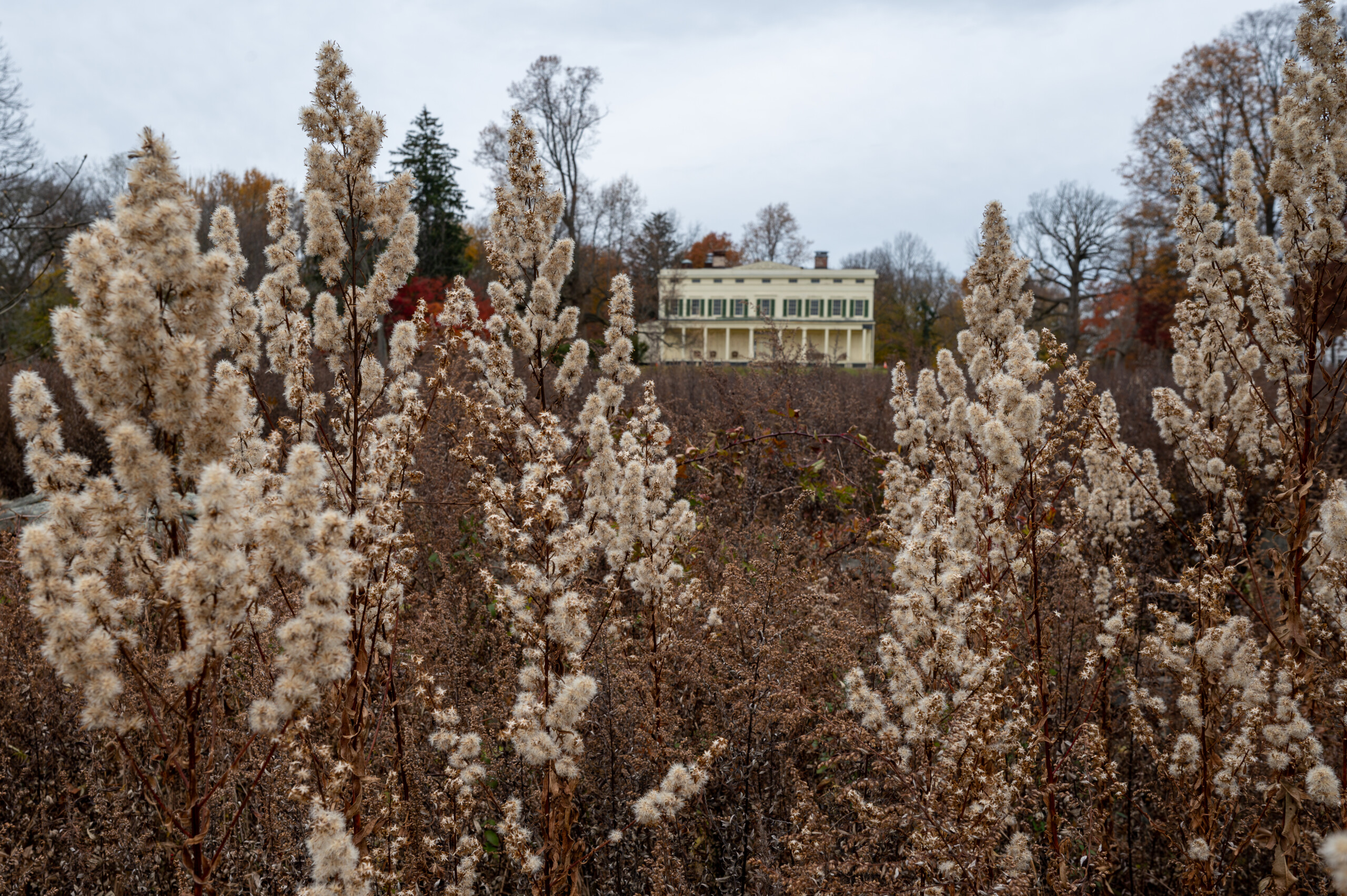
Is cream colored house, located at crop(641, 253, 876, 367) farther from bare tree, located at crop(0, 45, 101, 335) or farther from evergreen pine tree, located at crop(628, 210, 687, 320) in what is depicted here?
bare tree, located at crop(0, 45, 101, 335)

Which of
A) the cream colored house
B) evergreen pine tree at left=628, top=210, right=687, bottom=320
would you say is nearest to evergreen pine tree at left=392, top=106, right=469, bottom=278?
evergreen pine tree at left=628, top=210, right=687, bottom=320

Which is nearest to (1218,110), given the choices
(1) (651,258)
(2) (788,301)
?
(1) (651,258)

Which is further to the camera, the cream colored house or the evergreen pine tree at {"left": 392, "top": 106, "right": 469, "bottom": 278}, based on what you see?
the cream colored house

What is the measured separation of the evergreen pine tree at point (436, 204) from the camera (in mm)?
30734

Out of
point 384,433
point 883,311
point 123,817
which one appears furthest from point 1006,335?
point 883,311

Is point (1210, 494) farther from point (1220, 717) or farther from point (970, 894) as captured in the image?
point (970, 894)

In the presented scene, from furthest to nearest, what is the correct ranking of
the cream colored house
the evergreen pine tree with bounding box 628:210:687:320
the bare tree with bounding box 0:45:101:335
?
the cream colored house
the evergreen pine tree with bounding box 628:210:687:320
the bare tree with bounding box 0:45:101:335

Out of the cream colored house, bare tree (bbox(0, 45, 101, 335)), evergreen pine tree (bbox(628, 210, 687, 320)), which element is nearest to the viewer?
bare tree (bbox(0, 45, 101, 335))

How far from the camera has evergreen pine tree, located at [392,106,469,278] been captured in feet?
101

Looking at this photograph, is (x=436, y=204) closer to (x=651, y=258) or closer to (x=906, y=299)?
(x=651, y=258)

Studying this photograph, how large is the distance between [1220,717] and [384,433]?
3475 millimetres

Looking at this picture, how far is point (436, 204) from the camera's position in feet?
105

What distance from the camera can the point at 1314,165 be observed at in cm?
281

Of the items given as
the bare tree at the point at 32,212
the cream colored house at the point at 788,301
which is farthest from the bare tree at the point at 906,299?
the bare tree at the point at 32,212
